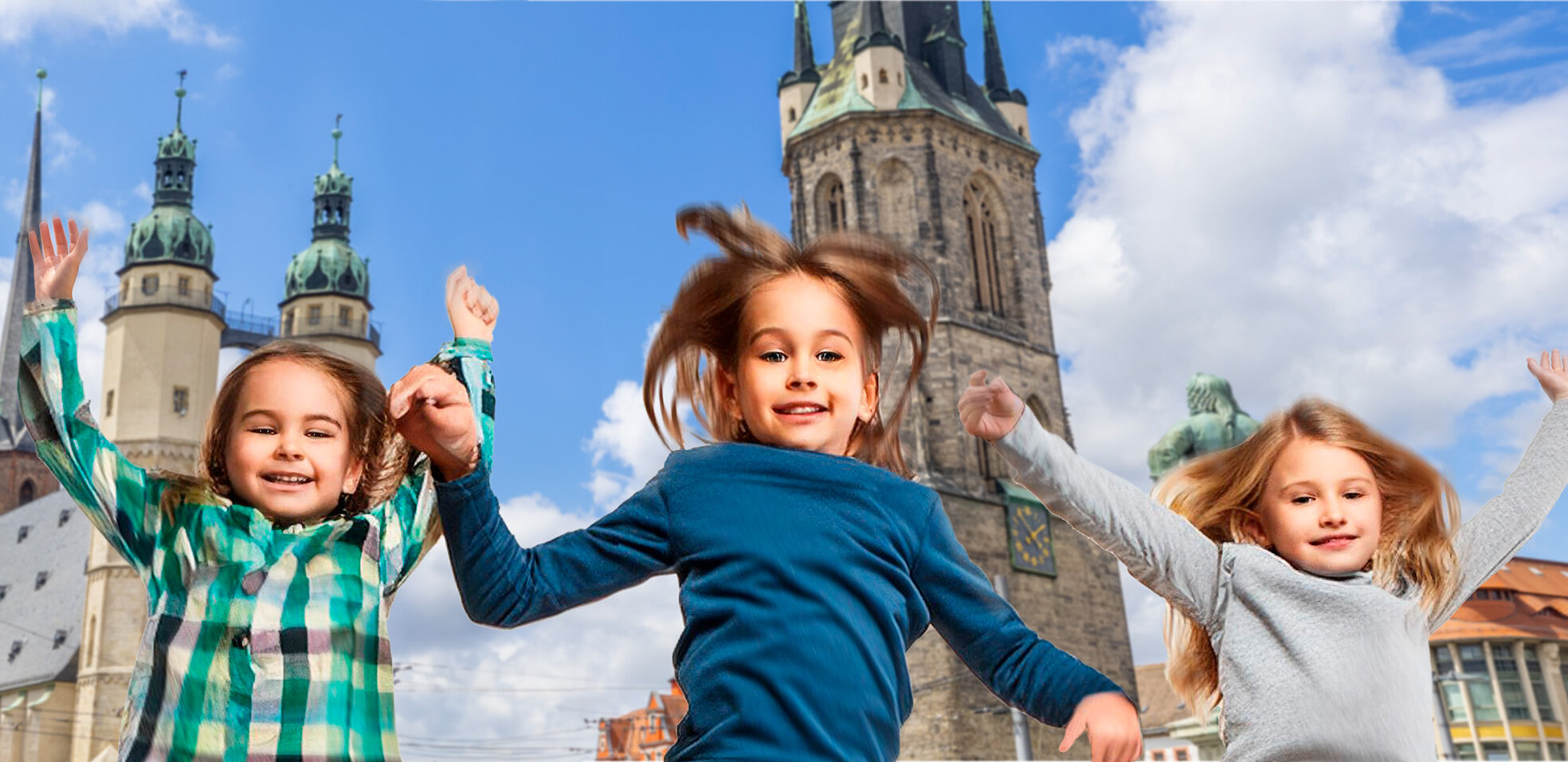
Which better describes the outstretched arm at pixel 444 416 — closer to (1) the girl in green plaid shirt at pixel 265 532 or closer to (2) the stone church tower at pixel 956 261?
(1) the girl in green plaid shirt at pixel 265 532

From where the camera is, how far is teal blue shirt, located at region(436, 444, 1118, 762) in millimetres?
1689

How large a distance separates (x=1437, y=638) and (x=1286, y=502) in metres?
40.4

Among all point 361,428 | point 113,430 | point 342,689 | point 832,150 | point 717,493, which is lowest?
point 342,689

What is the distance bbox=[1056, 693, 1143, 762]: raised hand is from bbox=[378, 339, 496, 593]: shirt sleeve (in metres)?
0.92

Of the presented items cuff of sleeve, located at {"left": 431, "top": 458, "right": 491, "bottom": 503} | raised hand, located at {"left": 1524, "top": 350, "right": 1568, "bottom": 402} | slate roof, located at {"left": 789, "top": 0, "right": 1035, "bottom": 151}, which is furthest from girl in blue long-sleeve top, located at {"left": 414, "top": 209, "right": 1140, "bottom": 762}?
slate roof, located at {"left": 789, "top": 0, "right": 1035, "bottom": 151}

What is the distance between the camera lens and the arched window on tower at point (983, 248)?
36.1 m

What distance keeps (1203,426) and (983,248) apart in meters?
15.5

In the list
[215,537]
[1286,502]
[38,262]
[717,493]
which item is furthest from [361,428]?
[1286,502]

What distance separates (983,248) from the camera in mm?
36344

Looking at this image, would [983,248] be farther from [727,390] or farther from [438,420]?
[438,420]

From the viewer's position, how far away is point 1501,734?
35562 mm

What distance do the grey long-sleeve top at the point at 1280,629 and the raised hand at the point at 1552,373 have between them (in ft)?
1.86

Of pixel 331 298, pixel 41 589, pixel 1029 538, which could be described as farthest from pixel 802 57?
pixel 41 589

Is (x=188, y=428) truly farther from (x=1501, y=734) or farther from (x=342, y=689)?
(x=342, y=689)
